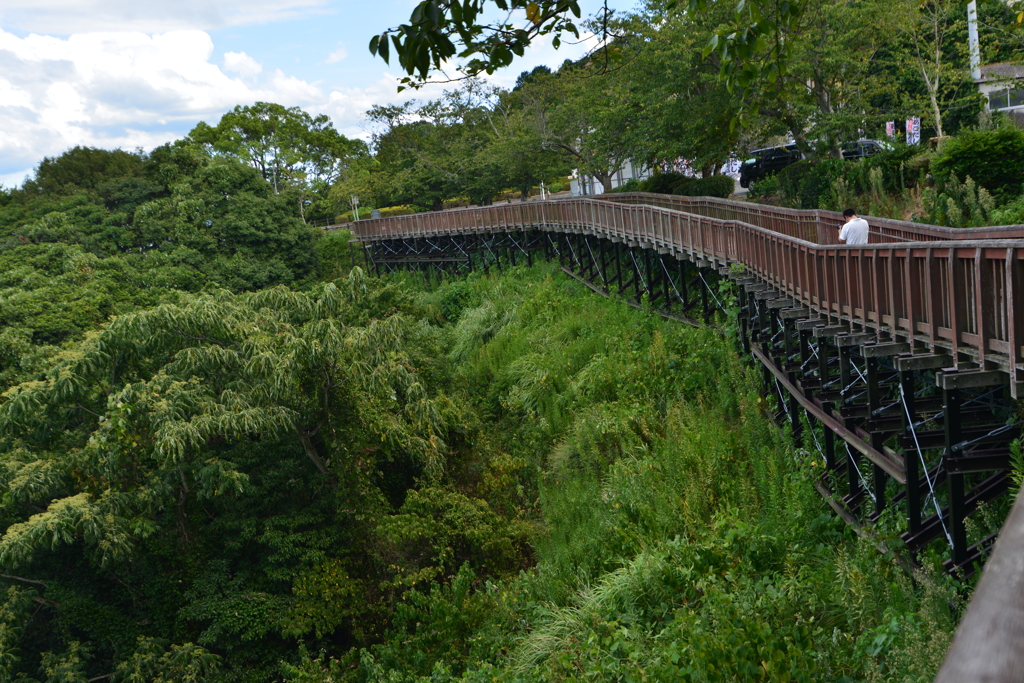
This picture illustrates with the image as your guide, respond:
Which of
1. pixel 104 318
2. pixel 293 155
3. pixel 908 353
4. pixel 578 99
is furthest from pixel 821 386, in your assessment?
pixel 293 155

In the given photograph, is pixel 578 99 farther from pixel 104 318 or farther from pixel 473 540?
pixel 473 540

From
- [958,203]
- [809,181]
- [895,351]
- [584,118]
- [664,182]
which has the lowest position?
[895,351]

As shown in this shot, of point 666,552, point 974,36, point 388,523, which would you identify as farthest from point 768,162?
point 666,552

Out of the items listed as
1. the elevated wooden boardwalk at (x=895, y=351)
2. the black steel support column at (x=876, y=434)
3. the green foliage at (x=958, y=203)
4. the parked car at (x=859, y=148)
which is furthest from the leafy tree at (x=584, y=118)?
the black steel support column at (x=876, y=434)

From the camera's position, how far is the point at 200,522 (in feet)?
46.9

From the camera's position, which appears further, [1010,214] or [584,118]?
[584,118]

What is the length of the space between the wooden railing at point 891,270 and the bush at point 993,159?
10.6ft

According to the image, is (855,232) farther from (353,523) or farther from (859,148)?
(859,148)

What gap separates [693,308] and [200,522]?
12655 mm

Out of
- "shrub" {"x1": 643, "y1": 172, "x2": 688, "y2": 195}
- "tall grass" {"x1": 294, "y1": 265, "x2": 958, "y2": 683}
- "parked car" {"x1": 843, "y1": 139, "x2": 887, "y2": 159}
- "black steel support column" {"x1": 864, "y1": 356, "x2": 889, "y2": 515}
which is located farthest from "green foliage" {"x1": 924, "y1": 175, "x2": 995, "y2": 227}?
"shrub" {"x1": 643, "y1": 172, "x2": 688, "y2": 195}

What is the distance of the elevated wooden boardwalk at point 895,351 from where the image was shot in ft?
21.9

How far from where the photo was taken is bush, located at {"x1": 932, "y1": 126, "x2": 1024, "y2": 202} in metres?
16.5

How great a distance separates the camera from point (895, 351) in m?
8.34

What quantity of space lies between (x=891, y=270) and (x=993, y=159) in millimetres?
10721
